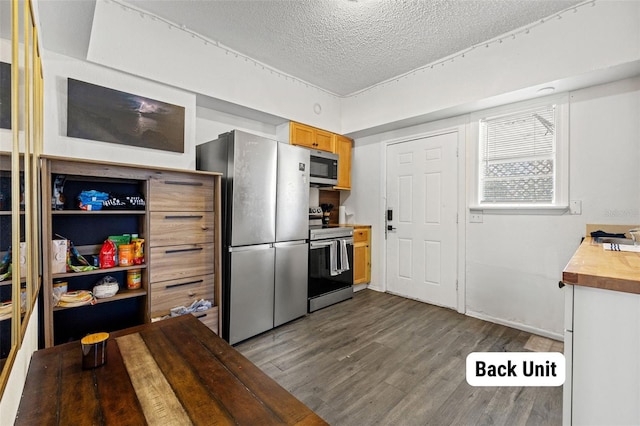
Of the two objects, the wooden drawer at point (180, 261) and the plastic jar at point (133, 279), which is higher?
the wooden drawer at point (180, 261)

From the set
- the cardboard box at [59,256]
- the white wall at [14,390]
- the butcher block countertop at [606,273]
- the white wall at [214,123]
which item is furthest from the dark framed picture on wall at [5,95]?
the white wall at [214,123]

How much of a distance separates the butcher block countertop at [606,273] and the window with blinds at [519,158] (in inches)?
69.4

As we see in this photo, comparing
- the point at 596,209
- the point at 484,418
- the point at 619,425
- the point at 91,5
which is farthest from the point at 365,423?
the point at 91,5

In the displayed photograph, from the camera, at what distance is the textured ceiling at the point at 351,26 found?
92.0 inches

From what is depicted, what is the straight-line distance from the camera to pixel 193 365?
3.29 feet

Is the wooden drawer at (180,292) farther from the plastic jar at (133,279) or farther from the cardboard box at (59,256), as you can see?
the cardboard box at (59,256)

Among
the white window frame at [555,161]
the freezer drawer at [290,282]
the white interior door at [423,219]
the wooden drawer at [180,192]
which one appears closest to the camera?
the wooden drawer at [180,192]

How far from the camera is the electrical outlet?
10.5 ft

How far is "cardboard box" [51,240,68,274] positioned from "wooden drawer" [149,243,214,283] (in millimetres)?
485

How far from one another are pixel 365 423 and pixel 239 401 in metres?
1.17

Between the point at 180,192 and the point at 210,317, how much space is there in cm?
105

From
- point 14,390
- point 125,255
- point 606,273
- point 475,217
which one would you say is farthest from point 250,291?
point 475,217

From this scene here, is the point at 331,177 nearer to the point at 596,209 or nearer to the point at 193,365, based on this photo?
the point at 596,209

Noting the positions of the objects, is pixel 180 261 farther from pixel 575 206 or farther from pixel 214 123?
pixel 575 206
